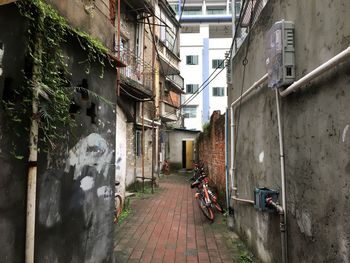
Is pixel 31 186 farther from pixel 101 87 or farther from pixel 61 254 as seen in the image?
pixel 101 87

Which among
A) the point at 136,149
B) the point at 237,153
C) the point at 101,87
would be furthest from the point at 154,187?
the point at 101,87

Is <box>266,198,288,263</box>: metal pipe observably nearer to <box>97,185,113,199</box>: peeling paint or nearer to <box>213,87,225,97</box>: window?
<box>97,185,113,199</box>: peeling paint

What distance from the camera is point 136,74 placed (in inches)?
502

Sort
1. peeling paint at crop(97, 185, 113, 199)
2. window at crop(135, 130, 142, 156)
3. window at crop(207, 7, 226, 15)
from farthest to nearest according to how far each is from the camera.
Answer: window at crop(207, 7, 226, 15) < window at crop(135, 130, 142, 156) < peeling paint at crop(97, 185, 113, 199)

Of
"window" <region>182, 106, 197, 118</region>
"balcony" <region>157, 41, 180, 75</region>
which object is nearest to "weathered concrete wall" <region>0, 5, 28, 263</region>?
"balcony" <region>157, 41, 180, 75</region>

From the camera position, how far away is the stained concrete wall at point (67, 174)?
265 cm

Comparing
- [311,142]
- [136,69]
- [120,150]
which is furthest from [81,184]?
[136,69]

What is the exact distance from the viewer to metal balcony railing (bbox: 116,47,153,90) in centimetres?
1198

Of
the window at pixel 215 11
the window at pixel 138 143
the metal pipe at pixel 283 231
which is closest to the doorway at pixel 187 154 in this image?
the window at pixel 138 143

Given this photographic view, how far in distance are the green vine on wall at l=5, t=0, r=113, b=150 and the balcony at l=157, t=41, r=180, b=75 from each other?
1409cm

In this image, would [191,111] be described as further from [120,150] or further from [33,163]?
[33,163]

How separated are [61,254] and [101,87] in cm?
197

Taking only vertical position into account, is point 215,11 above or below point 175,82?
above

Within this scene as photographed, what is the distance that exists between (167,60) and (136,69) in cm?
605
